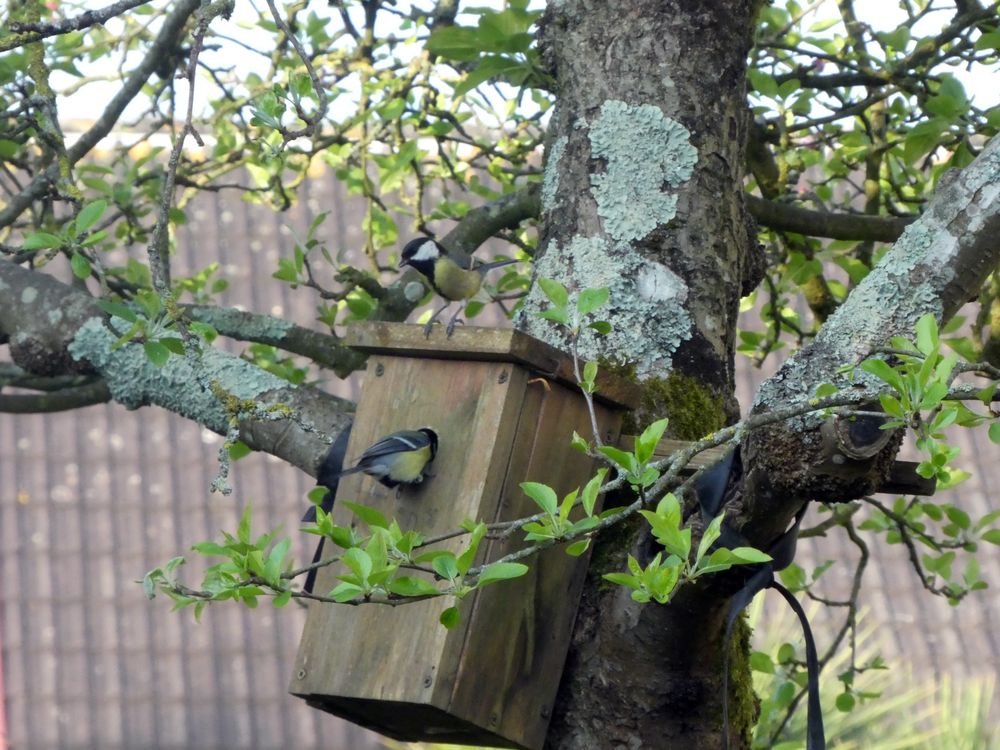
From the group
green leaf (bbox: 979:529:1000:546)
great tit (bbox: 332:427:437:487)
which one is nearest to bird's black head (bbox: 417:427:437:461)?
great tit (bbox: 332:427:437:487)

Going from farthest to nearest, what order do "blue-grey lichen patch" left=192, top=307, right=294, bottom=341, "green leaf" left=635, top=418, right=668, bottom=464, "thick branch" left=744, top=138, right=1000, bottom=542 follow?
"blue-grey lichen patch" left=192, top=307, right=294, bottom=341 → "thick branch" left=744, top=138, right=1000, bottom=542 → "green leaf" left=635, top=418, right=668, bottom=464

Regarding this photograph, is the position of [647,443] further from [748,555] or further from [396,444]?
[396,444]

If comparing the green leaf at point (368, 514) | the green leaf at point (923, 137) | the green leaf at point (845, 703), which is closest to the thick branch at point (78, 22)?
the green leaf at point (368, 514)

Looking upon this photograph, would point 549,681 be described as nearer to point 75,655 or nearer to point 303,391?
point 303,391

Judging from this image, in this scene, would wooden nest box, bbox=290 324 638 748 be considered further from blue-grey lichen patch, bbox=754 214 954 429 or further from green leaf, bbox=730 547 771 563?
green leaf, bbox=730 547 771 563

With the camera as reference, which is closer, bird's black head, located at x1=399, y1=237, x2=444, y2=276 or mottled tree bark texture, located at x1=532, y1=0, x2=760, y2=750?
mottled tree bark texture, located at x1=532, y1=0, x2=760, y2=750

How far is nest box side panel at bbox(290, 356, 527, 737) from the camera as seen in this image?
6.21 ft

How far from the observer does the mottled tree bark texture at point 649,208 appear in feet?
6.56

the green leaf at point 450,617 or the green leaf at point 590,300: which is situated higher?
the green leaf at point 590,300

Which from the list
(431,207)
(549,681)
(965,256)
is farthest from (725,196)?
(431,207)

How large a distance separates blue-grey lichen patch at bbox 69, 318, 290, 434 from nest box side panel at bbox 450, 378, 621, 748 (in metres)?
0.48

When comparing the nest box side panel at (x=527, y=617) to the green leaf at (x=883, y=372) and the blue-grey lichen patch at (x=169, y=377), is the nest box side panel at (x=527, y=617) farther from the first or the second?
the green leaf at (x=883, y=372)

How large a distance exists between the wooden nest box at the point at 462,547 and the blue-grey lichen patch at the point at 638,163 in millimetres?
312

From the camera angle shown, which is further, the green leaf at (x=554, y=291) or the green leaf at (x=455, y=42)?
the green leaf at (x=455, y=42)
